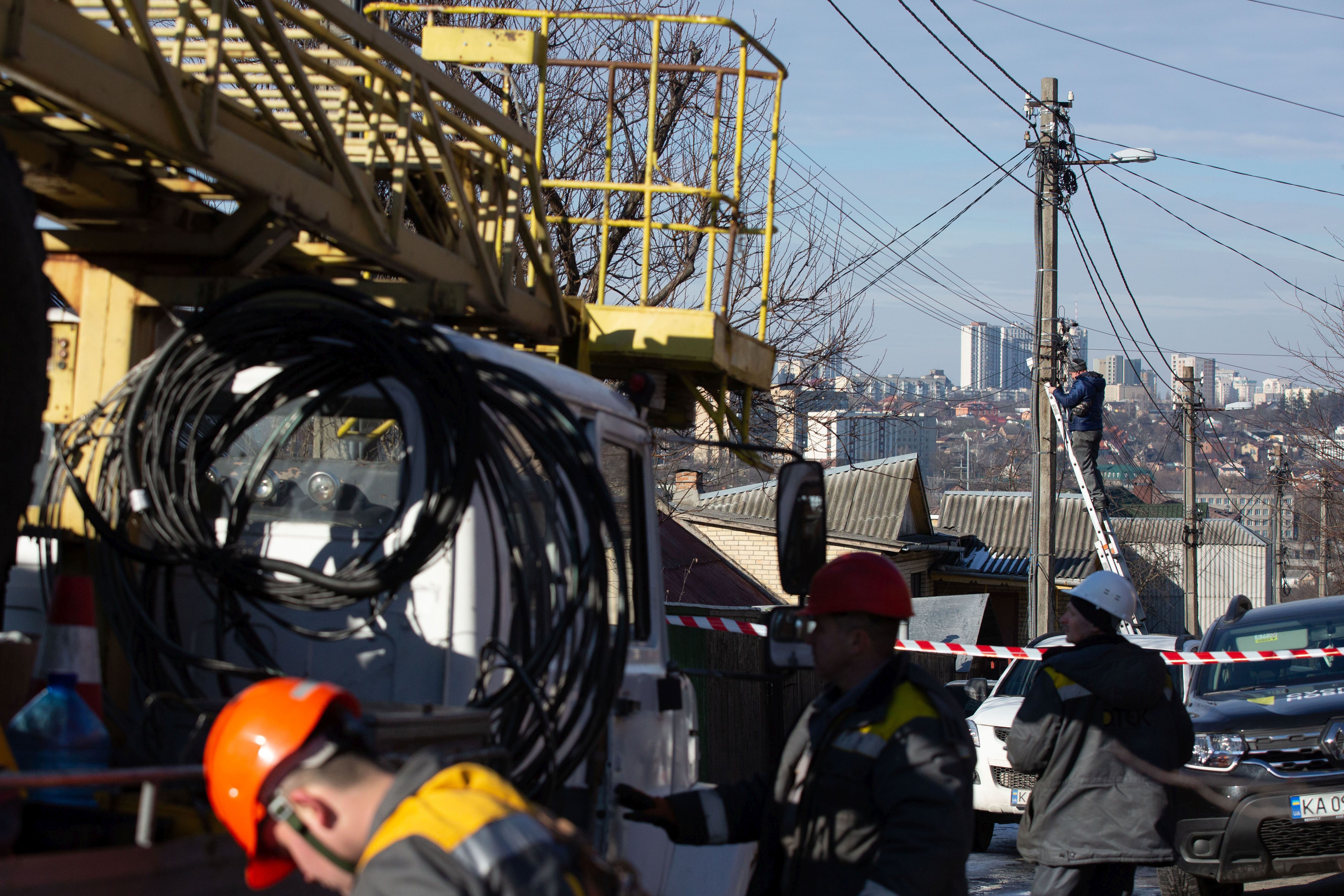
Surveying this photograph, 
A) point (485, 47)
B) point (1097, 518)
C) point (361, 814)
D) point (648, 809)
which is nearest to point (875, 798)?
point (648, 809)

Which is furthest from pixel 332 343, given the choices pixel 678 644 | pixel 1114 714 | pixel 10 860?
pixel 678 644

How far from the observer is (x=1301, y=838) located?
6.95m

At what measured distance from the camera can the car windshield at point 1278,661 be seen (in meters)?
8.34

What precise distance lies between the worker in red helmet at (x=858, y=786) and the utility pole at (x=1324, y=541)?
93.7 ft

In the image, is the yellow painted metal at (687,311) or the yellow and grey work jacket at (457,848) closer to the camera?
the yellow and grey work jacket at (457,848)

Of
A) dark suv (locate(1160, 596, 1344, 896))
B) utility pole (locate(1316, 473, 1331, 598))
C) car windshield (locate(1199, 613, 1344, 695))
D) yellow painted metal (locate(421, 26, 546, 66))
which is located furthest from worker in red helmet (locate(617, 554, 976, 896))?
utility pole (locate(1316, 473, 1331, 598))

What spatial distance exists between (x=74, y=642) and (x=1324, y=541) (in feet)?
130

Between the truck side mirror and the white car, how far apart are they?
5439 mm

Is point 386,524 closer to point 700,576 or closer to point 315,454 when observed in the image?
point 315,454

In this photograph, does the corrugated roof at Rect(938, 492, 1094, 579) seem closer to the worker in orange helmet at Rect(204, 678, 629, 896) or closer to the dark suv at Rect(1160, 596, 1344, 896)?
the dark suv at Rect(1160, 596, 1344, 896)

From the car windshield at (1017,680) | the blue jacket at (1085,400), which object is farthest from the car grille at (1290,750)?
the blue jacket at (1085,400)

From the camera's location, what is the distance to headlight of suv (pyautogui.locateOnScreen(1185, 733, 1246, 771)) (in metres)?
7.26

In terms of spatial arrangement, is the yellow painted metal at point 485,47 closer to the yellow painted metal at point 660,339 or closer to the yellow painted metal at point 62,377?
the yellow painted metal at point 660,339

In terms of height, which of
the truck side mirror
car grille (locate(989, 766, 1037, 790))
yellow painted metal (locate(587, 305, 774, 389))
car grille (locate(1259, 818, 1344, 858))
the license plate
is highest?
yellow painted metal (locate(587, 305, 774, 389))
